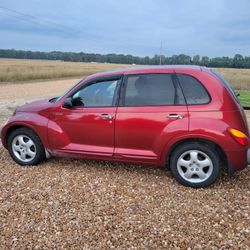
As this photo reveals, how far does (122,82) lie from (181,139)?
1203mm

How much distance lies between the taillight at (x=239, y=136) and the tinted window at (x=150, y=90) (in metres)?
0.83

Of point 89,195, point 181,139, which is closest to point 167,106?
→ point 181,139

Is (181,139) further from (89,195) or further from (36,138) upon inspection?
(36,138)

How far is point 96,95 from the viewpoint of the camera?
4555mm

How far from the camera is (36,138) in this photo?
4891mm

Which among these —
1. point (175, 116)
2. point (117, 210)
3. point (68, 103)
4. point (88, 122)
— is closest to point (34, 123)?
point (68, 103)

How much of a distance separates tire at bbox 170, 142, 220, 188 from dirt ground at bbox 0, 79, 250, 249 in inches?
5.2

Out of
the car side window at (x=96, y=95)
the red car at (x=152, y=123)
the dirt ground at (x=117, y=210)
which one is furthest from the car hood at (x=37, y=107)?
the dirt ground at (x=117, y=210)

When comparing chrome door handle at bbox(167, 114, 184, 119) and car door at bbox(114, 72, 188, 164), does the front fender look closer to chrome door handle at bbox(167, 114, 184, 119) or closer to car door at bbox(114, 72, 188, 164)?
car door at bbox(114, 72, 188, 164)

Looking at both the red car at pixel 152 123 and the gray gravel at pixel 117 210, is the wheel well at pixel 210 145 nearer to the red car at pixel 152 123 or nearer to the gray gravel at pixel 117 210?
the red car at pixel 152 123

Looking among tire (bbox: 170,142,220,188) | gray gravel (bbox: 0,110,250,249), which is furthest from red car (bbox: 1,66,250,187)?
gray gravel (bbox: 0,110,250,249)

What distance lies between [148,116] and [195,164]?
903mm

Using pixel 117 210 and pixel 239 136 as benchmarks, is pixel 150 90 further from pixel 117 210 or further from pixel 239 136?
pixel 117 210

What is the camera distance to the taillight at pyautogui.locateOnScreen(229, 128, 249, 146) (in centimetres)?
381
